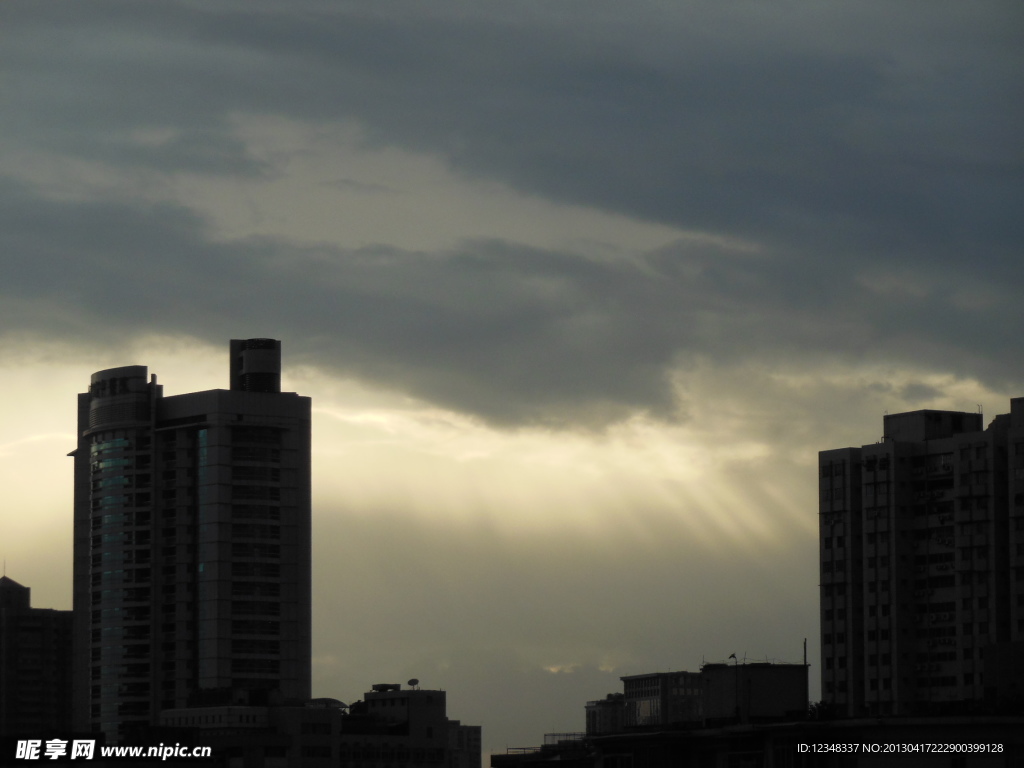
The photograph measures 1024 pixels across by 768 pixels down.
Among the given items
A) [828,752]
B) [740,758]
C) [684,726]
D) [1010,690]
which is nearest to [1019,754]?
[828,752]

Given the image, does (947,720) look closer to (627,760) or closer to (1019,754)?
(1019,754)

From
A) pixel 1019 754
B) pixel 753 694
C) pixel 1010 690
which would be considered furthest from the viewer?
pixel 1010 690

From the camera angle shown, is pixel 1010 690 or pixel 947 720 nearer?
pixel 947 720

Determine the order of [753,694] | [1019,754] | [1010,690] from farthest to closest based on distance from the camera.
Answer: [1010,690]
[753,694]
[1019,754]

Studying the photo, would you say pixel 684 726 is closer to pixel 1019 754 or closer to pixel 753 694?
pixel 753 694

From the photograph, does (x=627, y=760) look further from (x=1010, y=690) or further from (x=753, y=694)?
(x=1010, y=690)

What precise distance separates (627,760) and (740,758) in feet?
46.1

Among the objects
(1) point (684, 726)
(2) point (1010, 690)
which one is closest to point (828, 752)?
(1) point (684, 726)

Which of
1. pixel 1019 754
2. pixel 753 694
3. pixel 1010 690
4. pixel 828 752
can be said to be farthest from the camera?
pixel 1010 690

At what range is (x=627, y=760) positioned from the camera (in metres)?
172

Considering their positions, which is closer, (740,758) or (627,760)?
(740,758)

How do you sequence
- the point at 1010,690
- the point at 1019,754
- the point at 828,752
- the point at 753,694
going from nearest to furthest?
the point at 1019,754 < the point at 828,752 < the point at 753,694 < the point at 1010,690

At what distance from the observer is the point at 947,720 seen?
144 meters

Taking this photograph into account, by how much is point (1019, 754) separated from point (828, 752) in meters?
16.2
